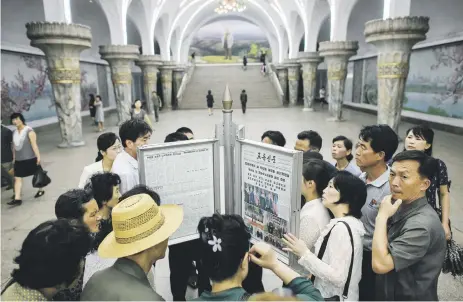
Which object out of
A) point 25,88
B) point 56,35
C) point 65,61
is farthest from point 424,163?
point 25,88

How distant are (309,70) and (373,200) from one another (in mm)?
15865

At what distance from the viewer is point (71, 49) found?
859 centimetres

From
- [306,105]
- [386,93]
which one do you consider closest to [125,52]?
[386,93]

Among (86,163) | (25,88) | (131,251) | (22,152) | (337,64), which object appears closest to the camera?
(131,251)

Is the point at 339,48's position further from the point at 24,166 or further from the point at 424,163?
the point at 424,163

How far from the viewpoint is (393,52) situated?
25.5 feet

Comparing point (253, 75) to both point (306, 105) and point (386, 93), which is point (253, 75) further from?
point (386, 93)

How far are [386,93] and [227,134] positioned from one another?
7.08 meters

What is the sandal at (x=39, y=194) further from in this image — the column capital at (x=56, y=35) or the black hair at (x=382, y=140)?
the black hair at (x=382, y=140)

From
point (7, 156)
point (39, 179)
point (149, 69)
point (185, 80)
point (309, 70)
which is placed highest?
point (149, 69)

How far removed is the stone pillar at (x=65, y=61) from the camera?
802 centimetres

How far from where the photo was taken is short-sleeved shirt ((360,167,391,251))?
2.19 m

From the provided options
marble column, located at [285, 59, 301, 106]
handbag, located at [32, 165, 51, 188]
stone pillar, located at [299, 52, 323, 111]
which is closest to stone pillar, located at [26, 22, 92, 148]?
handbag, located at [32, 165, 51, 188]

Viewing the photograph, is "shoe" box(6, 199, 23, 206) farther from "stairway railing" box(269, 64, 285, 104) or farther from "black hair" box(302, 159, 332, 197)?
"stairway railing" box(269, 64, 285, 104)
